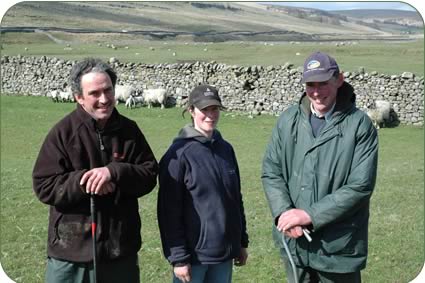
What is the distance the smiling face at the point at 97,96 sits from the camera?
3471mm

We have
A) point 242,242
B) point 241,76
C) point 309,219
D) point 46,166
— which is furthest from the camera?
point 241,76

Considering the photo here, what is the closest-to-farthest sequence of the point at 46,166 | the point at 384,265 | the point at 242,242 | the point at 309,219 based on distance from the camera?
the point at 46,166, the point at 309,219, the point at 242,242, the point at 384,265

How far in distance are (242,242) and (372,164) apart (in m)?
1.11

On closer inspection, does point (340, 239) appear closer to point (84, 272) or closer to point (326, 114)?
point (326, 114)

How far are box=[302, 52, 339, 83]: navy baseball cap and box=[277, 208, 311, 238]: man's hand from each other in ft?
2.77


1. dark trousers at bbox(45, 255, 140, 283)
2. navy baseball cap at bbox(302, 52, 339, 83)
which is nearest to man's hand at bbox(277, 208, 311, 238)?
navy baseball cap at bbox(302, 52, 339, 83)

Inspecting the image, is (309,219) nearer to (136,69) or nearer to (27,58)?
(136,69)

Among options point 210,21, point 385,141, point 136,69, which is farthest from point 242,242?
point 210,21

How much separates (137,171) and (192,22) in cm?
12511

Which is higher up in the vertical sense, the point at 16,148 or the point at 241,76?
the point at 241,76

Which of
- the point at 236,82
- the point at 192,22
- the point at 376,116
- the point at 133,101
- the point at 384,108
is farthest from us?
the point at 192,22

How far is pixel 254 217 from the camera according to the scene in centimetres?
866

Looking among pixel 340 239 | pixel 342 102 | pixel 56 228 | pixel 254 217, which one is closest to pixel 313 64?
pixel 342 102

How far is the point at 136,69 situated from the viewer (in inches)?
1105
